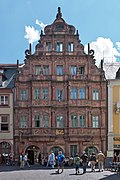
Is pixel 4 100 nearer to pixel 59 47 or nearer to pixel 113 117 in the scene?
pixel 59 47

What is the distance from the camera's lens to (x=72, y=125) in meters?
46.8

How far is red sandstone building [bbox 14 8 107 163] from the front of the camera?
46.6 meters

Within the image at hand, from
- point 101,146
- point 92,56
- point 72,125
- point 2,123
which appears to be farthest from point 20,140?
point 92,56

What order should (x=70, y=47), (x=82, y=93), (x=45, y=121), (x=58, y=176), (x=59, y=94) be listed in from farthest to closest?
(x=70, y=47)
(x=59, y=94)
(x=82, y=93)
(x=45, y=121)
(x=58, y=176)

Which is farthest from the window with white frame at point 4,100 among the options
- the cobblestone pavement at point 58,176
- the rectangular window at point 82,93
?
the cobblestone pavement at point 58,176

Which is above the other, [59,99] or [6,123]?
[59,99]

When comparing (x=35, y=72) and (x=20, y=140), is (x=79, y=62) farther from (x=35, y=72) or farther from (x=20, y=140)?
(x=20, y=140)

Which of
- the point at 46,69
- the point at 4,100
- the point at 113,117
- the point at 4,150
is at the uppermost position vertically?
the point at 46,69

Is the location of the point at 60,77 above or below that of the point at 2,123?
above

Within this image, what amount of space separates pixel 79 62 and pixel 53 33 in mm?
4432

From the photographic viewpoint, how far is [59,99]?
47094 mm

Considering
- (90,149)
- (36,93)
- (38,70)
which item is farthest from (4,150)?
(38,70)

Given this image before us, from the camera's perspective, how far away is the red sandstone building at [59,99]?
46562 mm

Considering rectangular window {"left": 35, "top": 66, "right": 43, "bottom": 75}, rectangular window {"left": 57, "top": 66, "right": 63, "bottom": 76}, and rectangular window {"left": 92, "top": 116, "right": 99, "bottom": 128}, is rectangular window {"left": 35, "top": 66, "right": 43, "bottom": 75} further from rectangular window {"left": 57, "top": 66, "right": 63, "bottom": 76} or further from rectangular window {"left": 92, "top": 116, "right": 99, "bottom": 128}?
rectangular window {"left": 92, "top": 116, "right": 99, "bottom": 128}
